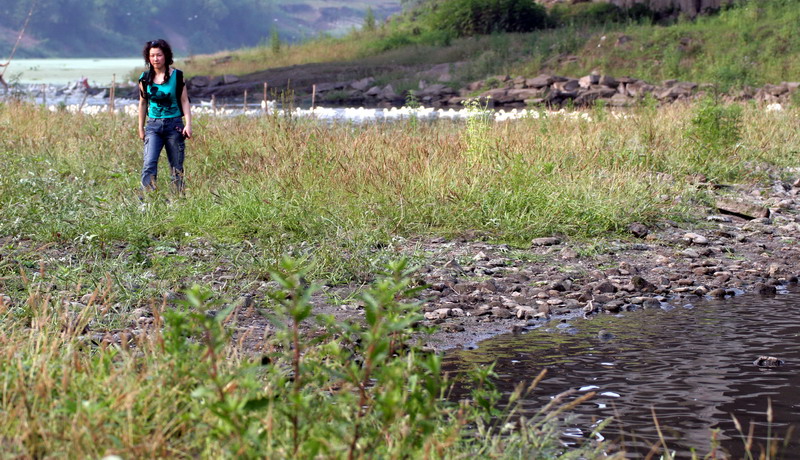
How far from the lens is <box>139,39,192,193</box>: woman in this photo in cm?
846

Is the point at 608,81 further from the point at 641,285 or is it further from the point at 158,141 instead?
the point at 641,285

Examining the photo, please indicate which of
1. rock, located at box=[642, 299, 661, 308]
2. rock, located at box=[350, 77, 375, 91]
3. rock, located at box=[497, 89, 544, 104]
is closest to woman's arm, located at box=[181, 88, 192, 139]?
rock, located at box=[642, 299, 661, 308]

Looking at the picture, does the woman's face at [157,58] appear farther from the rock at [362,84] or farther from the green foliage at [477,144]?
the rock at [362,84]

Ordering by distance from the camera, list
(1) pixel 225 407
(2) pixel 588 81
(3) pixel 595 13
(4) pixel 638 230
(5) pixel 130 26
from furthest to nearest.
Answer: (5) pixel 130 26
(3) pixel 595 13
(2) pixel 588 81
(4) pixel 638 230
(1) pixel 225 407

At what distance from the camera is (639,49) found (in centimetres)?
Answer: 3250

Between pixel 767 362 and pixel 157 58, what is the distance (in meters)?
6.02

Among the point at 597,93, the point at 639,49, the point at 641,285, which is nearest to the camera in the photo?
the point at 641,285

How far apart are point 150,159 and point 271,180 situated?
3.98ft

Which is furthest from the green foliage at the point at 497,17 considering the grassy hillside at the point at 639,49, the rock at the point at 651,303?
the rock at the point at 651,303

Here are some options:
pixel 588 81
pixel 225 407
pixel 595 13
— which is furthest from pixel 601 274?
pixel 595 13

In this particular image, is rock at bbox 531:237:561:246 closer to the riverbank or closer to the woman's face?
the riverbank

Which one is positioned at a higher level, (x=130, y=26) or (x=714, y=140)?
(x=130, y=26)

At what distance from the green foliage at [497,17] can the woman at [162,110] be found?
108 ft

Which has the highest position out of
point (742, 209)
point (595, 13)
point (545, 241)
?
point (595, 13)
